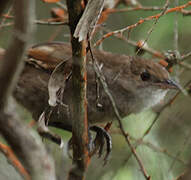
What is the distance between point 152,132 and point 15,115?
3.90 meters

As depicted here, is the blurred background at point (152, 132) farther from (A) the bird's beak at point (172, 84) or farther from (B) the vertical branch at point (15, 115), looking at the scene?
(B) the vertical branch at point (15, 115)

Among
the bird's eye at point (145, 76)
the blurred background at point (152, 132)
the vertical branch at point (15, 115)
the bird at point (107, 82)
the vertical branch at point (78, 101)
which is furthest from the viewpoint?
the bird's eye at point (145, 76)

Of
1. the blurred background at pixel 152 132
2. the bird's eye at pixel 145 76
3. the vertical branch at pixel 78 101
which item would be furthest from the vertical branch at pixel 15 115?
the bird's eye at pixel 145 76

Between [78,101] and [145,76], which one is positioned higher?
[78,101]

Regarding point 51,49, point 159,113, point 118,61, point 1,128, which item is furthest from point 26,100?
point 1,128

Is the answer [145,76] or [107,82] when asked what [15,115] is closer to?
[107,82]

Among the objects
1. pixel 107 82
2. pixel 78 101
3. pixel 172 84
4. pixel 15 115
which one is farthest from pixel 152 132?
pixel 15 115

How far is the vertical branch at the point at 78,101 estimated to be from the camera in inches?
99.4

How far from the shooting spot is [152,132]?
5.38 m

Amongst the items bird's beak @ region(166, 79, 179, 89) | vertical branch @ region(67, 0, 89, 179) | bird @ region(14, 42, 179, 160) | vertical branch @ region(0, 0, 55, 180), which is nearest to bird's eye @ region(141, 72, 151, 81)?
bird @ region(14, 42, 179, 160)

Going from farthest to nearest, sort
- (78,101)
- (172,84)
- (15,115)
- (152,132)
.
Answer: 1. (152,132)
2. (172,84)
3. (78,101)
4. (15,115)

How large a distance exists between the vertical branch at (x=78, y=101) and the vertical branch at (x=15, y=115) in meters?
0.89

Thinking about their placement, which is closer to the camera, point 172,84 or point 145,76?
point 172,84

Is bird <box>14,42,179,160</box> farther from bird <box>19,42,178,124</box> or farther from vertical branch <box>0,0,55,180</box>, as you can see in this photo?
vertical branch <box>0,0,55,180</box>
